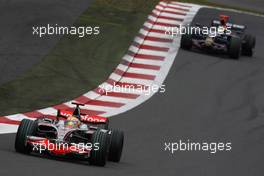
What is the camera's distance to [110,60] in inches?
1113

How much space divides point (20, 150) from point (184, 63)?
488 inches

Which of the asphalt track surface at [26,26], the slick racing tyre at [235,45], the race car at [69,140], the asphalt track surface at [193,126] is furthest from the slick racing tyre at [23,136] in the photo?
the slick racing tyre at [235,45]

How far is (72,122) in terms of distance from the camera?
742 inches

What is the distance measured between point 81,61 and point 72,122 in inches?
353

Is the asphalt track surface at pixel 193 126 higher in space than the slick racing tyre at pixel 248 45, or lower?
lower

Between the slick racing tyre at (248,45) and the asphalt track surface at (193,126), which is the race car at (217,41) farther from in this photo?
the slick racing tyre at (248,45)

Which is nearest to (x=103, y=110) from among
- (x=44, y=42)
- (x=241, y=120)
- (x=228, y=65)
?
(x=241, y=120)

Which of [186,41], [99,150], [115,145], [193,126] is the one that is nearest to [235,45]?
[186,41]

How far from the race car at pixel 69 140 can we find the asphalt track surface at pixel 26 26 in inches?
230

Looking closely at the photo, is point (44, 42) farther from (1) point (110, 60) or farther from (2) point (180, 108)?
(2) point (180, 108)

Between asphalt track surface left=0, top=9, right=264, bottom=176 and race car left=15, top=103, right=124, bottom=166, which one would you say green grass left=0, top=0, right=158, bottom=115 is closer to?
asphalt track surface left=0, top=9, right=264, bottom=176

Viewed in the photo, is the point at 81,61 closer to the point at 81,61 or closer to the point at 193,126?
the point at 81,61

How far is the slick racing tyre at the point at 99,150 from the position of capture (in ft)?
58.3

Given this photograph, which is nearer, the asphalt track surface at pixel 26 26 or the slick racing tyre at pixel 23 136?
the slick racing tyre at pixel 23 136
